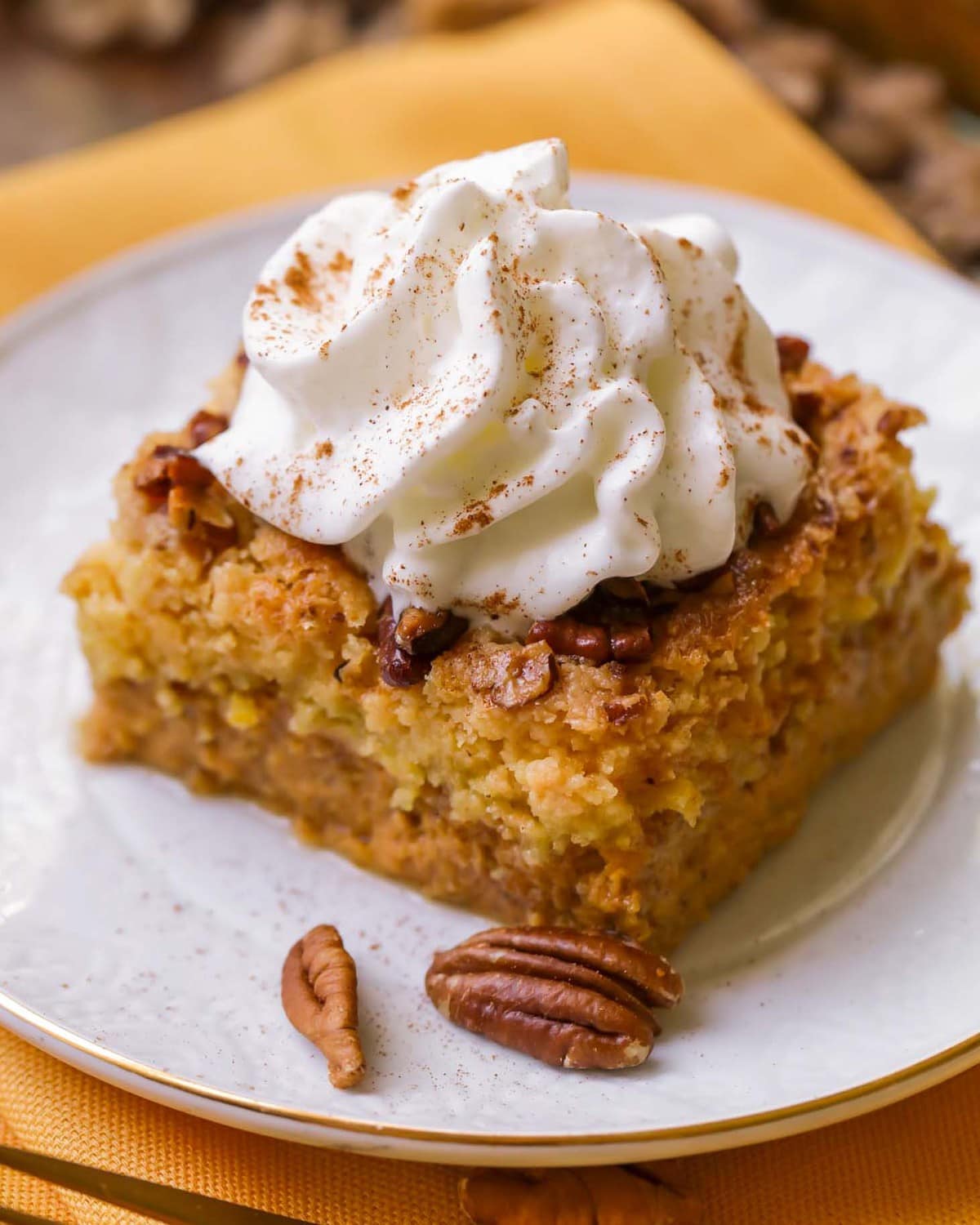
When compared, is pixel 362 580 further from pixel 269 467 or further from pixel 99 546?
pixel 99 546

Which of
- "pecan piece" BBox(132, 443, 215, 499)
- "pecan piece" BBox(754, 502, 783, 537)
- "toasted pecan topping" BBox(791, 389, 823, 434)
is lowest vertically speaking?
"pecan piece" BBox(754, 502, 783, 537)

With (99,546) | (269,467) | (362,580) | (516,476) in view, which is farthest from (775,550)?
(99,546)

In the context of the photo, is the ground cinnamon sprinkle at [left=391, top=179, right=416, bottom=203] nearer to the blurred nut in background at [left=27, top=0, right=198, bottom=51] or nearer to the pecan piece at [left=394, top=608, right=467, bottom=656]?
the pecan piece at [left=394, top=608, right=467, bottom=656]

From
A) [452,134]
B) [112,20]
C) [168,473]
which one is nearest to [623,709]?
[168,473]

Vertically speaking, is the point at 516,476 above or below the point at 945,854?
above

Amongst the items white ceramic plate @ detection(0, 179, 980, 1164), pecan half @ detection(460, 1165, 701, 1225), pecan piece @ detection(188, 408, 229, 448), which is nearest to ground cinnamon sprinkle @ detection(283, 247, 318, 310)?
pecan piece @ detection(188, 408, 229, 448)
